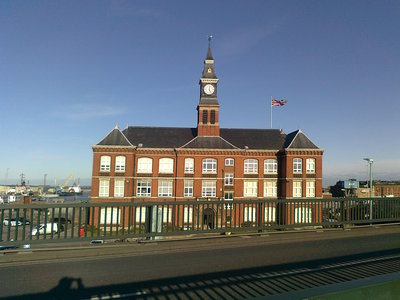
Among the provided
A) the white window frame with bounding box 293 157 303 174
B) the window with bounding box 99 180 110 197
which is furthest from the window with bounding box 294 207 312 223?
the window with bounding box 99 180 110 197

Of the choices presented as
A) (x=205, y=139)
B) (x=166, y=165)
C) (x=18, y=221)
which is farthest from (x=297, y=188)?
(x=18, y=221)

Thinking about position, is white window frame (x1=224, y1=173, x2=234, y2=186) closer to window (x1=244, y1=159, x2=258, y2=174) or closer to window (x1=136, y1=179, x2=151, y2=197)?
window (x1=244, y1=159, x2=258, y2=174)

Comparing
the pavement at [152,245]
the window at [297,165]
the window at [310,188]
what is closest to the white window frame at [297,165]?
the window at [297,165]

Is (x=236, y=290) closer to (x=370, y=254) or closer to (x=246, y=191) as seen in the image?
(x=370, y=254)

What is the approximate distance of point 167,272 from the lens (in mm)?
6066

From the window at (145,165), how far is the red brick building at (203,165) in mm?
139

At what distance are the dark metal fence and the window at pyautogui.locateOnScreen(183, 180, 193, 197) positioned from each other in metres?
29.9

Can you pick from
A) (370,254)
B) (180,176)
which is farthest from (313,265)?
(180,176)

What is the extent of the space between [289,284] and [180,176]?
3589 centimetres

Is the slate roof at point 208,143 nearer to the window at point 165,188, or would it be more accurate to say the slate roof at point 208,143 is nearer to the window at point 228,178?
the window at point 228,178

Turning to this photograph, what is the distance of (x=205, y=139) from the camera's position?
1667 inches

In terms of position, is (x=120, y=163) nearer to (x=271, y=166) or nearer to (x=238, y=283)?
(x=271, y=166)

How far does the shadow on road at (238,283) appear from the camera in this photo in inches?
190

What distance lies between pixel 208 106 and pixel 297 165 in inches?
609
